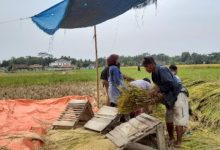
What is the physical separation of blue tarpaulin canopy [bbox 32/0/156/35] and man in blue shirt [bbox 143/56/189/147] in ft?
6.20

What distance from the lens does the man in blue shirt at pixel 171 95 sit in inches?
223

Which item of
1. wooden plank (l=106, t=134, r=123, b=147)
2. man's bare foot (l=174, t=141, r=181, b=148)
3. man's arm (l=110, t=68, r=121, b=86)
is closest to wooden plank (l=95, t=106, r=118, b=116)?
man's arm (l=110, t=68, r=121, b=86)

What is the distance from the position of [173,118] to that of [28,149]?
2.22m

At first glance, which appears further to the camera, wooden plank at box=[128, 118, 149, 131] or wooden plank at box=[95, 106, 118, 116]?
wooden plank at box=[95, 106, 118, 116]

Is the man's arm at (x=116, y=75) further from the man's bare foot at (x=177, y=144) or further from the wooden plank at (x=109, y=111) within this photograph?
the man's bare foot at (x=177, y=144)

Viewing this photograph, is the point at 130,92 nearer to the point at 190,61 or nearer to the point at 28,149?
the point at 28,149

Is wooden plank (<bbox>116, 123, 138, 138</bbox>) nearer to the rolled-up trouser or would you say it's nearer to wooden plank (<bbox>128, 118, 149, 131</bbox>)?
wooden plank (<bbox>128, 118, 149, 131</bbox>)

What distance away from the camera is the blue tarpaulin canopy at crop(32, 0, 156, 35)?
23.7 ft

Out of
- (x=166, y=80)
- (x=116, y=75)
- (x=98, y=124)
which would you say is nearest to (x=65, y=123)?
(x=98, y=124)

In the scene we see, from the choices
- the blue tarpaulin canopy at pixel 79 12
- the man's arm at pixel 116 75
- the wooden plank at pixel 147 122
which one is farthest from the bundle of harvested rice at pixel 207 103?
the blue tarpaulin canopy at pixel 79 12

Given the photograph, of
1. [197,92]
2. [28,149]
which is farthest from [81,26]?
[28,149]

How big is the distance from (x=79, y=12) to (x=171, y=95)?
291 cm

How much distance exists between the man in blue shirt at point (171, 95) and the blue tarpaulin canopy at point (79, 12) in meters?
1.89

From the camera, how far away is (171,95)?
18.6 ft
